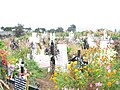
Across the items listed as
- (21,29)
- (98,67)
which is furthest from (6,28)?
(98,67)

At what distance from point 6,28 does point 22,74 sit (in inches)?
1989

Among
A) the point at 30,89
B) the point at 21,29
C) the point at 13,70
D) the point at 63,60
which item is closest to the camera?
the point at 30,89

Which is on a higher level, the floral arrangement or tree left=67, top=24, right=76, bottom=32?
the floral arrangement

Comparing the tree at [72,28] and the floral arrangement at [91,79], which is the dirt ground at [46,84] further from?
the tree at [72,28]

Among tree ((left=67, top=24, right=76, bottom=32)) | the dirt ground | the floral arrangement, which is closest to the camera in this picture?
the floral arrangement

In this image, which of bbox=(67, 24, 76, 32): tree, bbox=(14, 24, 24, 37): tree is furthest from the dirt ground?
bbox=(67, 24, 76, 32): tree

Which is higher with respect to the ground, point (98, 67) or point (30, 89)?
point (98, 67)

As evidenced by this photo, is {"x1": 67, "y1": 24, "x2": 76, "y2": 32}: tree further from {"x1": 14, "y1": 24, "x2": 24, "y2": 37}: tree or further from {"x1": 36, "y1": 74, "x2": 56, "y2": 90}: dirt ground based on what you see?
{"x1": 36, "y1": 74, "x2": 56, "y2": 90}: dirt ground

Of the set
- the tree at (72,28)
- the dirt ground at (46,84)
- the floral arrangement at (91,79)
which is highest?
the floral arrangement at (91,79)

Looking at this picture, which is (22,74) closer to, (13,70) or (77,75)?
(13,70)

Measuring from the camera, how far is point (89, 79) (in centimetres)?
605

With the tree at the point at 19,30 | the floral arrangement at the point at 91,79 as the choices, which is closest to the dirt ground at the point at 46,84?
the floral arrangement at the point at 91,79

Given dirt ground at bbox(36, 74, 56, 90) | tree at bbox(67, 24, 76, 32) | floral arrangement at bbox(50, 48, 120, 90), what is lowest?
dirt ground at bbox(36, 74, 56, 90)

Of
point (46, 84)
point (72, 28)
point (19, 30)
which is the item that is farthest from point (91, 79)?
point (72, 28)
